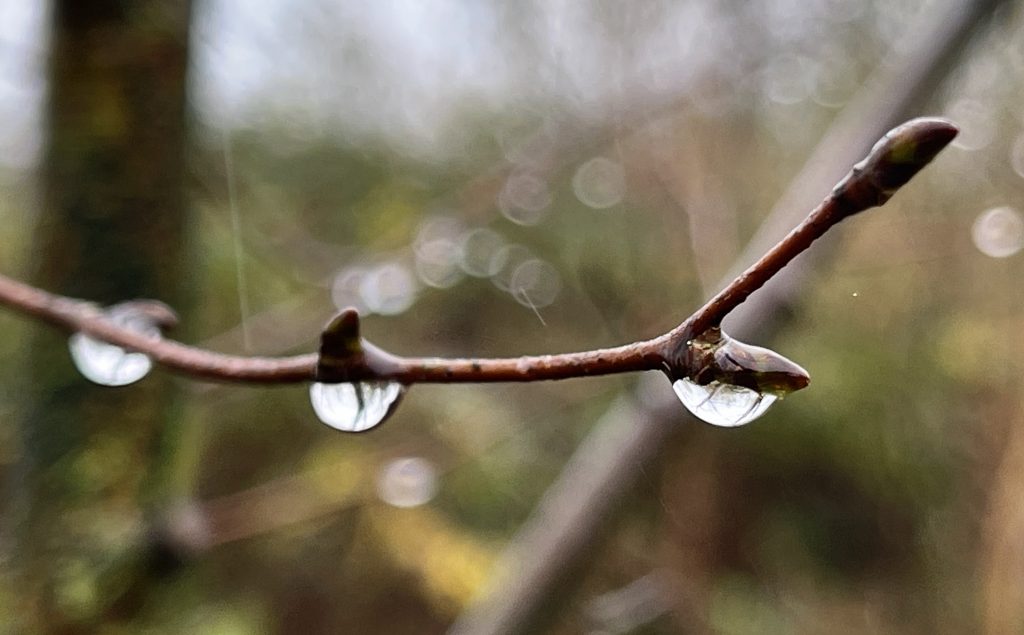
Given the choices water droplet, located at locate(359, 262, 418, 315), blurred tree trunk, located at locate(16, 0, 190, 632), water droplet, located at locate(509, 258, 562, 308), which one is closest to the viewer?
blurred tree trunk, located at locate(16, 0, 190, 632)

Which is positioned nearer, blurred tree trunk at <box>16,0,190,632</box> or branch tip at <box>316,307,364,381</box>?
branch tip at <box>316,307,364,381</box>

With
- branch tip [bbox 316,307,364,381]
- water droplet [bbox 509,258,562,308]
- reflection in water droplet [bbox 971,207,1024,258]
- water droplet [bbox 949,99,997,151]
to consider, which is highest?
water droplet [bbox 949,99,997,151]

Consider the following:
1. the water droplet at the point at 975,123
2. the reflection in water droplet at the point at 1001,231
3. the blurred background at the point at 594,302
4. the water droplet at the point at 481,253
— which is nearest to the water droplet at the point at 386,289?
the blurred background at the point at 594,302

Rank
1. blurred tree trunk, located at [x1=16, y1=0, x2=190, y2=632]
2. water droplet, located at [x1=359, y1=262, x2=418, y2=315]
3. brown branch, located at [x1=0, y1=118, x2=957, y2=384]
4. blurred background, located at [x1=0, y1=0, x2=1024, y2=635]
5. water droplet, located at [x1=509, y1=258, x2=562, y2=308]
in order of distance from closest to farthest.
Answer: brown branch, located at [x1=0, y1=118, x2=957, y2=384] < blurred tree trunk, located at [x1=16, y1=0, x2=190, y2=632] < blurred background, located at [x1=0, y1=0, x2=1024, y2=635] < water droplet, located at [x1=359, y1=262, x2=418, y2=315] < water droplet, located at [x1=509, y1=258, x2=562, y2=308]

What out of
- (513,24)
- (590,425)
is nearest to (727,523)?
(590,425)

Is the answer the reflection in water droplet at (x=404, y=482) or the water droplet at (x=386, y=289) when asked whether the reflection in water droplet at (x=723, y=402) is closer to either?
the water droplet at (x=386, y=289)

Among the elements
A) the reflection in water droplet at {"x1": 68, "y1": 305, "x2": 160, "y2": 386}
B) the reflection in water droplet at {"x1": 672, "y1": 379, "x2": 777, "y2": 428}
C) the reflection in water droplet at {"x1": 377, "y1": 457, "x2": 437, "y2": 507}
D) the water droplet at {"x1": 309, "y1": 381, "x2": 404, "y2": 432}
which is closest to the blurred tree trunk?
the reflection in water droplet at {"x1": 68, "y1": 305, "x2": 160, "y2": 386}

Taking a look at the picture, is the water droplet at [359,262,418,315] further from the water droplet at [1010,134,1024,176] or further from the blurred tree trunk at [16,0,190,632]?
the water droplet at [1010,134,1024,176]

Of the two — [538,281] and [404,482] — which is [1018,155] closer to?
Result: [538,281]
